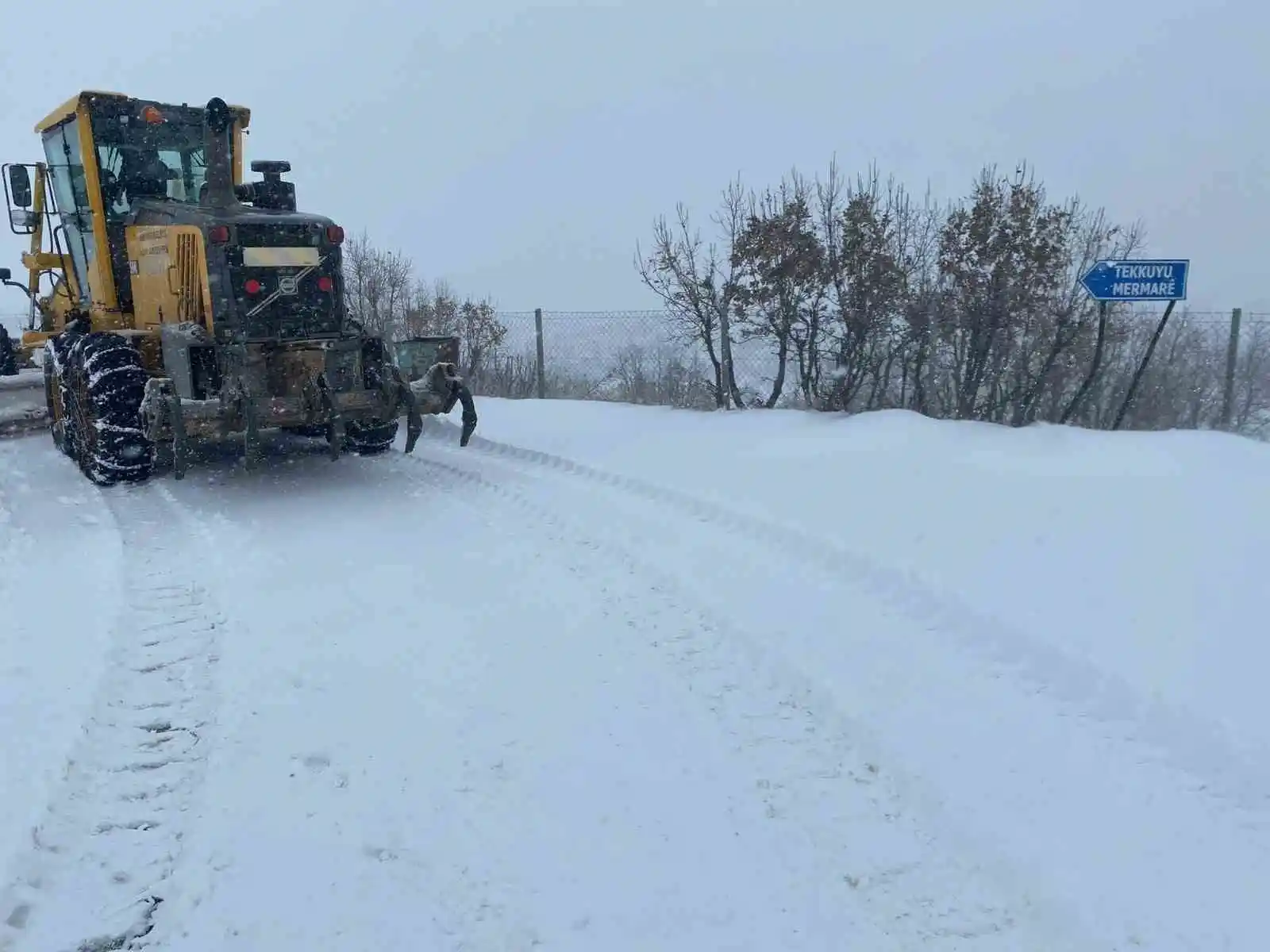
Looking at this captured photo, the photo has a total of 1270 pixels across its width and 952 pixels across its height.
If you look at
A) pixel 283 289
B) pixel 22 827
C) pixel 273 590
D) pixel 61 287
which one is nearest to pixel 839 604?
pixel 273 590

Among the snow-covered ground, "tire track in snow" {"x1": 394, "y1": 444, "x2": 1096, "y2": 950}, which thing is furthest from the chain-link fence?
"tire track in snow" {"x1": 394, "y1": 444, "x2": 1096, "y2": 950}

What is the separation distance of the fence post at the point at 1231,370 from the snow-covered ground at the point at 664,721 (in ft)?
13.2

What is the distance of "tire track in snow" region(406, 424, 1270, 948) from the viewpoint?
2.72 m

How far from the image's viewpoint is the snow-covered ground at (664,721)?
275 centimetres

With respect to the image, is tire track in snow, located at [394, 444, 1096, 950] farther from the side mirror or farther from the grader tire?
the side mirror

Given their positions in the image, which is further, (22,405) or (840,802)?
(22,405)

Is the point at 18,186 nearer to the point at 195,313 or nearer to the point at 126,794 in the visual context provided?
the point at 195,313

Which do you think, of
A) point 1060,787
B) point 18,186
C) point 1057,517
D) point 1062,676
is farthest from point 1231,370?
point 18,186

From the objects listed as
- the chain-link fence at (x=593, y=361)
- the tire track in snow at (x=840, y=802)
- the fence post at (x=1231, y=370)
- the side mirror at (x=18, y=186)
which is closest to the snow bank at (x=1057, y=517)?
the tire track in snow at (x=840, y=802)

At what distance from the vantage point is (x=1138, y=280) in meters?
8.17

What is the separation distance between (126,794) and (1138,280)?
27.3 feet

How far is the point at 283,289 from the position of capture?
297 inches

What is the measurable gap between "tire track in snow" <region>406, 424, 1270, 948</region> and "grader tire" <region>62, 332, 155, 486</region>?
5219mm

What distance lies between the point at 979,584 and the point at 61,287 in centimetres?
960
